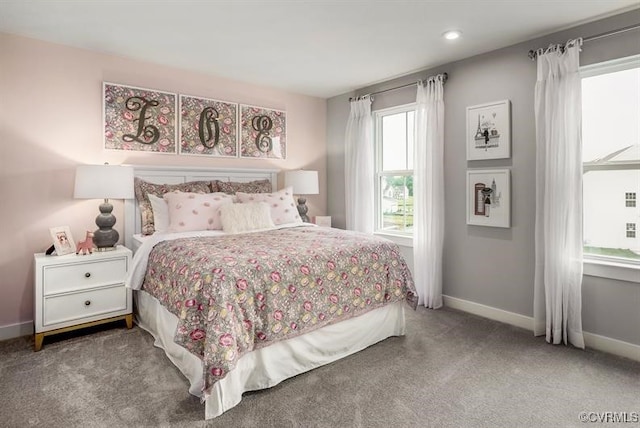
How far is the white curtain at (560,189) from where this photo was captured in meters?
2.73

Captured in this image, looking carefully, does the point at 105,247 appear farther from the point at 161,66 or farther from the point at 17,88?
the point at 161,66

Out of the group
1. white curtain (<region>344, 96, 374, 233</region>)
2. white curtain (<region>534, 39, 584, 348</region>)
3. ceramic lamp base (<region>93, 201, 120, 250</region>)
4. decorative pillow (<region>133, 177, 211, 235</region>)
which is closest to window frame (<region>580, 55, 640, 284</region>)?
white curtain (<region>534, 39, 584, 348</region>)

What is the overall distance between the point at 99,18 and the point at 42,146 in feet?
3.91

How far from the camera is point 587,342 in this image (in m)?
2.76

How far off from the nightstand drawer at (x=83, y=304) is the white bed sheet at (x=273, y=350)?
184mm

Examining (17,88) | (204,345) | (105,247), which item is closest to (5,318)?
(105,247)

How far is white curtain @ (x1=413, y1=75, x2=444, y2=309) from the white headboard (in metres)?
1.76

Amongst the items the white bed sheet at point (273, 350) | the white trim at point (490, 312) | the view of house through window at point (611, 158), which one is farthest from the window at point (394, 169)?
the view of house through window at point (611, 158)

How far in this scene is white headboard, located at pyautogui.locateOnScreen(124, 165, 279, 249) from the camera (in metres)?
3.45

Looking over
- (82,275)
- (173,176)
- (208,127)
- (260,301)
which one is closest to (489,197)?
(260,301)

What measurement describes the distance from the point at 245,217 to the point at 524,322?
259cm

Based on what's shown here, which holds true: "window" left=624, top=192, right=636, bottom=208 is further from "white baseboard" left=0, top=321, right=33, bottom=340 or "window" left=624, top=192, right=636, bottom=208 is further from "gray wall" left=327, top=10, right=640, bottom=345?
"white baseboard" left=0, top=321, right=33, bottom=340

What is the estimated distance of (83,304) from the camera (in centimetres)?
287

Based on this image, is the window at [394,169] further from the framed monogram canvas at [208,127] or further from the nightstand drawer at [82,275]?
the nightstand drawer at [82,275]
